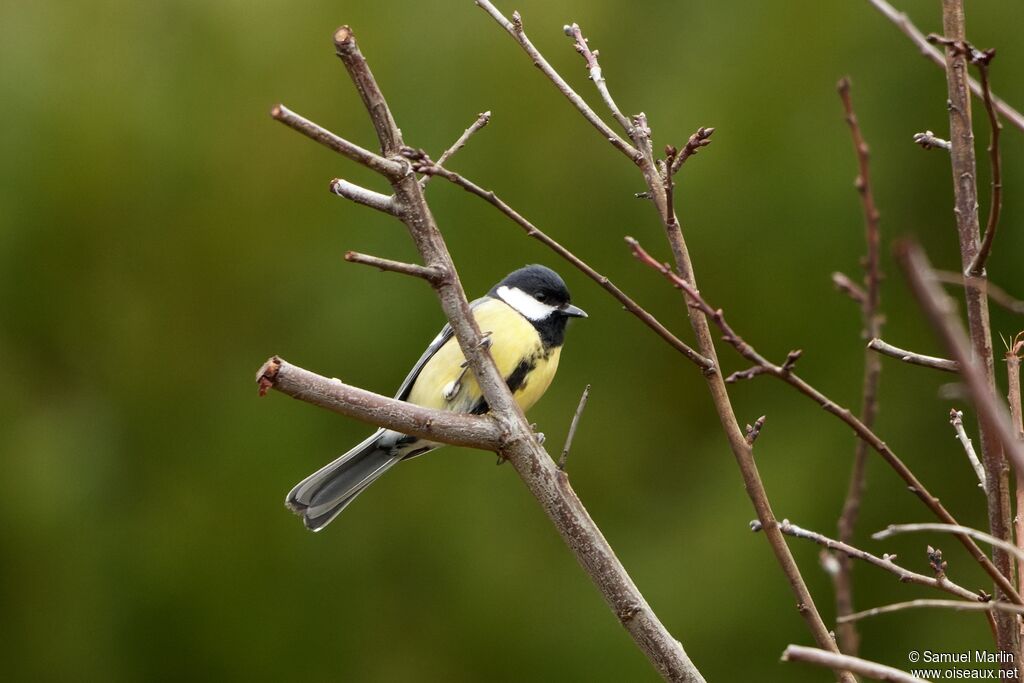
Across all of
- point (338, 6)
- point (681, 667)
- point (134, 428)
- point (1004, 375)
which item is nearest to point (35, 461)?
point (134, 428)

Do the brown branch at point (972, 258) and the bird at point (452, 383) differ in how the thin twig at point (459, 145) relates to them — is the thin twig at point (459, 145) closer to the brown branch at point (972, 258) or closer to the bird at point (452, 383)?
the brown branch at point (972, 258)

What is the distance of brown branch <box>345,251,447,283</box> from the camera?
4.38 ft

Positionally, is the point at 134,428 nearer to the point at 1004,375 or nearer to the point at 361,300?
the point at 361,300

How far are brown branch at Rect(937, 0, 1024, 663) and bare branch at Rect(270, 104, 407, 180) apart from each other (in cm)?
67

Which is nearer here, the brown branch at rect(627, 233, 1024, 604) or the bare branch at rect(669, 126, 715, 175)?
the brown branch at rect(627, 233, 1024, 604)

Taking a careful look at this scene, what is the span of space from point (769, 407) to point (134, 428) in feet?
6.25

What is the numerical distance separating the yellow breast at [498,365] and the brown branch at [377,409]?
94cm

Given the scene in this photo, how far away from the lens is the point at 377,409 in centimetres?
146

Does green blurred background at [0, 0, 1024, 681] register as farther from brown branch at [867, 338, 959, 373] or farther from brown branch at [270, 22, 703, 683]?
brown branch at [867, 338, 959, 373]

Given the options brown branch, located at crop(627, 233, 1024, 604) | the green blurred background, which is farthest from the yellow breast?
brown branch, located at crop(627, 233, 1024, 604)

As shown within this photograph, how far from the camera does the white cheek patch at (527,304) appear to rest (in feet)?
8.79

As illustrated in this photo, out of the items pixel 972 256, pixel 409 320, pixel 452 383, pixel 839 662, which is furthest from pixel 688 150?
pixel 409 320

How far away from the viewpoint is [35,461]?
317 centimetres

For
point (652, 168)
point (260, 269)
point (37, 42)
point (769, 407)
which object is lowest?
point (769, 407)
